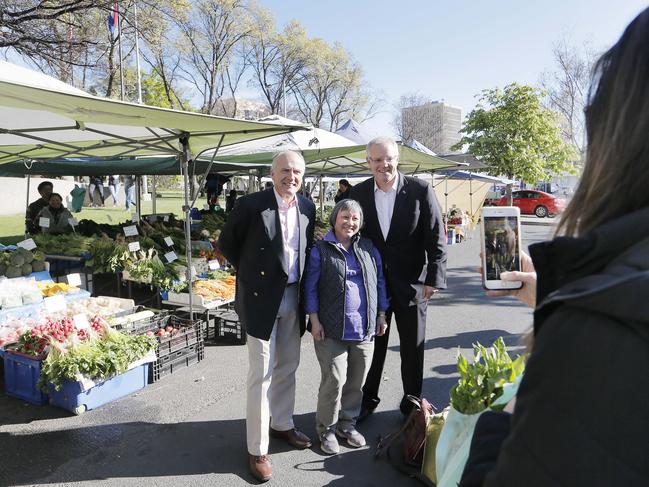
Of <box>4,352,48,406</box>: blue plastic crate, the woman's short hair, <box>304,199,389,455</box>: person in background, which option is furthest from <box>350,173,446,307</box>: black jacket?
<box>4,352,48,406</box>: blue plastic crate

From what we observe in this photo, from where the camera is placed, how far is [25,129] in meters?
5.09

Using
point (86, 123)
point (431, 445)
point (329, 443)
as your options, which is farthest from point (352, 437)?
point (86, 123)

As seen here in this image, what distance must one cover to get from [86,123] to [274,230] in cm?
348

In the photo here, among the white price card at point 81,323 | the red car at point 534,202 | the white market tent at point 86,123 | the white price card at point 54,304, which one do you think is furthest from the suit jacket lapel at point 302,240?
the red car at point 534,202

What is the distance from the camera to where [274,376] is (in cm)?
342

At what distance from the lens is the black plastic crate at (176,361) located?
15.0 feet

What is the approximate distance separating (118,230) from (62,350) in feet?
17.9

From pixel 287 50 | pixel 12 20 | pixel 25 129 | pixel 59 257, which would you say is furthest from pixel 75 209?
pixel 287 50

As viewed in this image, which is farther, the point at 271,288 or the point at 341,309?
the point at 341,309

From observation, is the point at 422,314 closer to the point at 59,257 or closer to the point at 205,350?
the point at 205,350

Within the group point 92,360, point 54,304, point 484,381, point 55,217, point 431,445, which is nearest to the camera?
point 484,381

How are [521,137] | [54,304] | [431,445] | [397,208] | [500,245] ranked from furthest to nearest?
[521,137]
[54,304]
[397,208]
[431,445]
[500,245]

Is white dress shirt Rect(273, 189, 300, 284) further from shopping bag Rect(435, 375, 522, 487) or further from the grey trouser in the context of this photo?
shopping bag Rect(435, 375, 522, 487)

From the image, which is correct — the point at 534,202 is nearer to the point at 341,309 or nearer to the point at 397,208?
the point at 397,208
